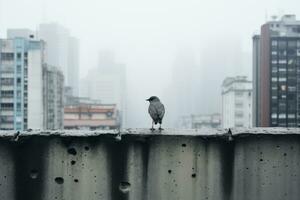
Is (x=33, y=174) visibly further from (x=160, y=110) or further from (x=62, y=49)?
(x=62, y=49)

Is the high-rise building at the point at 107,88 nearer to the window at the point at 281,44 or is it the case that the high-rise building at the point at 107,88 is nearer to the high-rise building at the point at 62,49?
the high-rise building at the point at 62,49

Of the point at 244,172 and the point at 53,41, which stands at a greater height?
the point at 53,41

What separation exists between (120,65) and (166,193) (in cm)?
15591

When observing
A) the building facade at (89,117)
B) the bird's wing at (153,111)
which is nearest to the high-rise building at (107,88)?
the building facade at (89,117)

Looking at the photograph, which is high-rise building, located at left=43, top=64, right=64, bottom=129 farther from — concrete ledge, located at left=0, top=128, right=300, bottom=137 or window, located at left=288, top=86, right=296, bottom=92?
concrete ledge, located at left=0, top=128, right=300, bottom=137

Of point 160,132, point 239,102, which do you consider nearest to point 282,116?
point 239,102

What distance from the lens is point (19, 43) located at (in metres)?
47.2

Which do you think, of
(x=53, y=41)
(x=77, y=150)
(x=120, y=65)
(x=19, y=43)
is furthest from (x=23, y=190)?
(x=120, y=65)

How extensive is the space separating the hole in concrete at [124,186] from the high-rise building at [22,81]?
146 feet

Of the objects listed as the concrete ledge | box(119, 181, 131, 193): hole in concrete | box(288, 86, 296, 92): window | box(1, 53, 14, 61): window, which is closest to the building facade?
box(1, 53, 14, 61): window

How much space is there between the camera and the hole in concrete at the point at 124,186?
152 inches

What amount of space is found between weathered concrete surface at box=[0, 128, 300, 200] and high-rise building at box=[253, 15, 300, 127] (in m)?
45.9

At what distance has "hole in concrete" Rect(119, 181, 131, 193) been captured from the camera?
12.7 ft

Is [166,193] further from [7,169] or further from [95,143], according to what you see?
[7,169]
